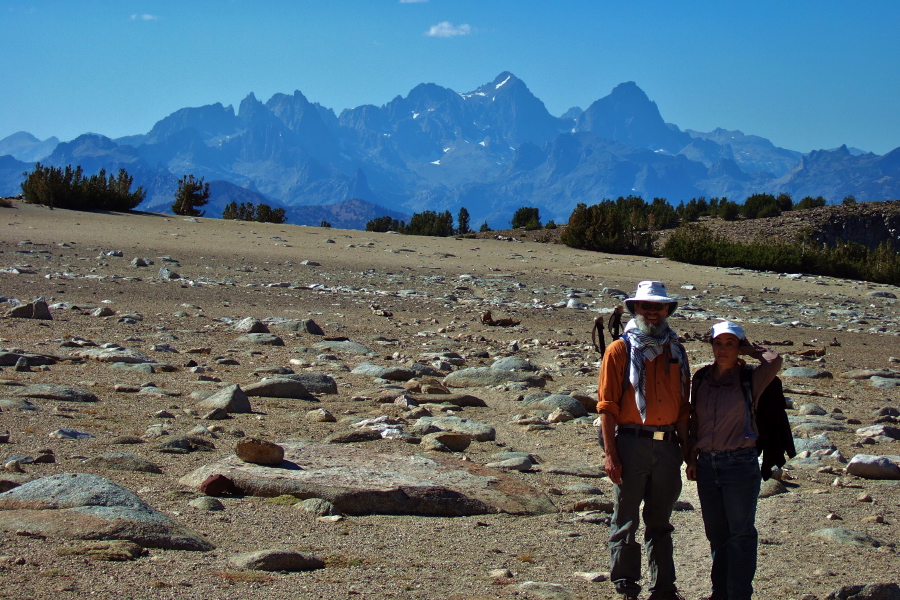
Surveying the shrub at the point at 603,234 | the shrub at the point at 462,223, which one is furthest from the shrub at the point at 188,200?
the shrub at the point at 603,234

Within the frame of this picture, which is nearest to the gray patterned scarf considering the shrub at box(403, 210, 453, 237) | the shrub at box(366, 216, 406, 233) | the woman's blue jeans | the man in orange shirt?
the man in orange shirt

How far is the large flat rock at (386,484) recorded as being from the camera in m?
5.30

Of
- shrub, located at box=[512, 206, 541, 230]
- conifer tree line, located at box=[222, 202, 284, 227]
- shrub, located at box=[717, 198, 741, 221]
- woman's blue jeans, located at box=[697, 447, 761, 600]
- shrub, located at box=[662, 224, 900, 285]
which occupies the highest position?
shrub, located at box=[717, 198, 741, 221]

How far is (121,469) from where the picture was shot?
562 cm

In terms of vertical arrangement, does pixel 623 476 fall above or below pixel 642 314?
below

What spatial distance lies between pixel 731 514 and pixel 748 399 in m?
0.53

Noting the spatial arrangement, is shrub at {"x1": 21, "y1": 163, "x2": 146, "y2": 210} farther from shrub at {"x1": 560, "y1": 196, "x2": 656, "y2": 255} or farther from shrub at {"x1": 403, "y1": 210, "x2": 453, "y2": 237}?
shrub at {"x1": 560, "y1": 196, "x2": 656, "y2": 255}

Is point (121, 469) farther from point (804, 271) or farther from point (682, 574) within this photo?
point (804, 271)

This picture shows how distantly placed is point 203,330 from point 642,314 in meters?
8.72

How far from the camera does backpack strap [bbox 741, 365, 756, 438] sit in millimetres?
4324

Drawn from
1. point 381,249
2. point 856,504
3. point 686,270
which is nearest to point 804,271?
point 686,270

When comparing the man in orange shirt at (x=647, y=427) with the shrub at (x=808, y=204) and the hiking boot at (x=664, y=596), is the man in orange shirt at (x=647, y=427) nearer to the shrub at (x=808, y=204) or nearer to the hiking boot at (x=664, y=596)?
the hiking boot at (x=664, y=596)

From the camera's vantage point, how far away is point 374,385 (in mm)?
9445

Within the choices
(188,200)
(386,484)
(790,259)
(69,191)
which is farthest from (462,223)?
(386,484)
